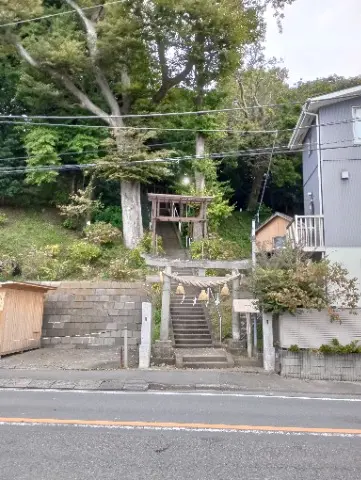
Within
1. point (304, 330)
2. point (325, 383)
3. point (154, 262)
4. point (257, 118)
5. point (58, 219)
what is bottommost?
point (325, 383)

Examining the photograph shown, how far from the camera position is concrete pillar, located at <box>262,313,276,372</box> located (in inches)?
493

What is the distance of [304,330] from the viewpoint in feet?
40.2

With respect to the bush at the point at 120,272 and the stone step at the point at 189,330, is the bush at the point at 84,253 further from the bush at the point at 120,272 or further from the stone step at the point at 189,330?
the stone step at the point at 189,330

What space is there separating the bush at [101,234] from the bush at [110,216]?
6.35 ft

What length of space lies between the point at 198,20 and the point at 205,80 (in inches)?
137

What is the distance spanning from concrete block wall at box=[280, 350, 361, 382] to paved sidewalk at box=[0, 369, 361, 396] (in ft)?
1.26

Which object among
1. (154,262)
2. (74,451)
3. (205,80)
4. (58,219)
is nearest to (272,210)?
(205,80)

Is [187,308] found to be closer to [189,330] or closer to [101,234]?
[189,330]

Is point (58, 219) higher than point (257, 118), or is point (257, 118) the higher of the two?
point (257, 118)

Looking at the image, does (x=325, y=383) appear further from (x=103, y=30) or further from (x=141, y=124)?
(x=103, y=30)

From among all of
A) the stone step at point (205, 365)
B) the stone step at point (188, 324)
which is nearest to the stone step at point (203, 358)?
the stone step at point (205, 365)

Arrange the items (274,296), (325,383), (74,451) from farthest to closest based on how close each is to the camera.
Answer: (274,296), (325,383), (74,451)

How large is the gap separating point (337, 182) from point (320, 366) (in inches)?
284

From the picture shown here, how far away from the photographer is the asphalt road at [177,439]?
189 inches
